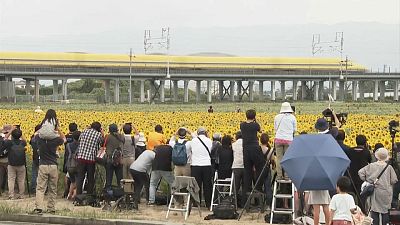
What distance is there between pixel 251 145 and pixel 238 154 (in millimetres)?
655

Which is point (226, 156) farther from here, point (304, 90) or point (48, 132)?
point (304, 90)

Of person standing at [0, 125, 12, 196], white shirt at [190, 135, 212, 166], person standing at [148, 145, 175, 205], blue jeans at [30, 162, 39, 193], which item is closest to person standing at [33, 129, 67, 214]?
person standing at [148, 145, 175, 205]

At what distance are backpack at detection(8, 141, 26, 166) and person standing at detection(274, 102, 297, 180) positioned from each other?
5.87 meters

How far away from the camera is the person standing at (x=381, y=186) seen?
11.2 meters

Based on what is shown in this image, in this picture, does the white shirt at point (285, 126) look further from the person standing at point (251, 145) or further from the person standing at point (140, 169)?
the person standing at point (140, 169)

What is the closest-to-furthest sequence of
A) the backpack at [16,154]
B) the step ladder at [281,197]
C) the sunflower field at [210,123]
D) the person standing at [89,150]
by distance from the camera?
1. the step ladder at [281,197]
2. the person standing at [89,150]
3. the backpack at [16,154]
4. the sunflower field at [210,123]

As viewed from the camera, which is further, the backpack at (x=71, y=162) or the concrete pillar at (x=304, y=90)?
the concrete pillar at (x=304, y=90)

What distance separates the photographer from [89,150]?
15.0 metres

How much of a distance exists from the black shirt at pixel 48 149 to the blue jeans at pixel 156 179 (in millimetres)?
2133

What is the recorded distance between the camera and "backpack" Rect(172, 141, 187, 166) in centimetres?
1421

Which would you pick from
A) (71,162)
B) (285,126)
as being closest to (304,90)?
(71,162)

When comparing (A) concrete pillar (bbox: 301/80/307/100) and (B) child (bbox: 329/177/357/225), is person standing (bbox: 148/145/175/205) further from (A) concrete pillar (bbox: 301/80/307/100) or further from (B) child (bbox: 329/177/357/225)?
(A) concrete pillar (bbox: 301/80/307/100)

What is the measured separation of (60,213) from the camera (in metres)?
13.7

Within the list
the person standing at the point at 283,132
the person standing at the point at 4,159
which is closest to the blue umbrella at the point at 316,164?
the person standing at the point at 283,132
